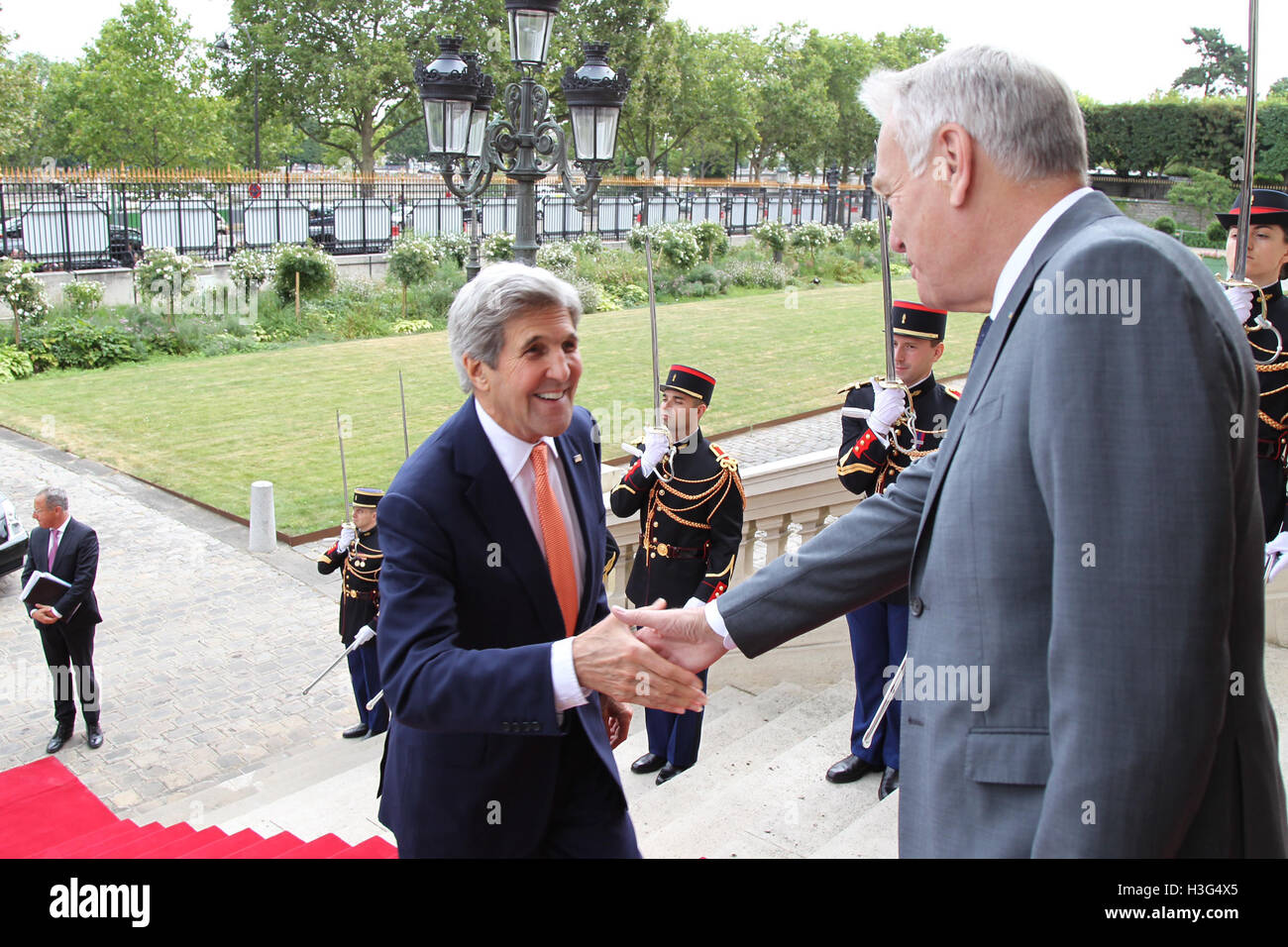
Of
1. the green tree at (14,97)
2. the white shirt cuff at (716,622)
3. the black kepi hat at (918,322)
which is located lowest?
the white shirt cuff at (716,622)

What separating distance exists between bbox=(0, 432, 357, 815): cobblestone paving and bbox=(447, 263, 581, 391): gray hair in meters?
5.52

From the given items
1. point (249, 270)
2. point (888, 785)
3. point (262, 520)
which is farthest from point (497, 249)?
point (888, 785)

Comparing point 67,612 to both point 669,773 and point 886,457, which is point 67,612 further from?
point 886,457

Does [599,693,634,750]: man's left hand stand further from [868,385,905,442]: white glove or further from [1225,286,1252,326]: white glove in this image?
[1225,286,1252,326]: white glove

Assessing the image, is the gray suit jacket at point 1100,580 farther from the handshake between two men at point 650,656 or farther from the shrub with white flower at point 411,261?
the shrub with white flower at point 411,261

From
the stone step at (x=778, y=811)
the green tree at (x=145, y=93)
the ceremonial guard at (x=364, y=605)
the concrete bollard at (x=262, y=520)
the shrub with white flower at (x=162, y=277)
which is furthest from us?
the green tree at (x=145, y=93)

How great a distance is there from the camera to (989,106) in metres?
1.81

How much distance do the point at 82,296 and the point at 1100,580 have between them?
23432mm

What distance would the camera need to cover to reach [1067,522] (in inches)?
62.2

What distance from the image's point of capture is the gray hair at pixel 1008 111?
1.79 m

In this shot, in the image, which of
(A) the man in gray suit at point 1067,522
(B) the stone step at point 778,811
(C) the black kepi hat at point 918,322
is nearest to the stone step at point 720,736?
(B) the stone step at point 778,811

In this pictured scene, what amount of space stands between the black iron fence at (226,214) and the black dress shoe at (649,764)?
1615 cm

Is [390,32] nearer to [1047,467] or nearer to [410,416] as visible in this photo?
[410,416]

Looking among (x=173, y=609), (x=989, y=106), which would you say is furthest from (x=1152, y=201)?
(x=989, y=106)
